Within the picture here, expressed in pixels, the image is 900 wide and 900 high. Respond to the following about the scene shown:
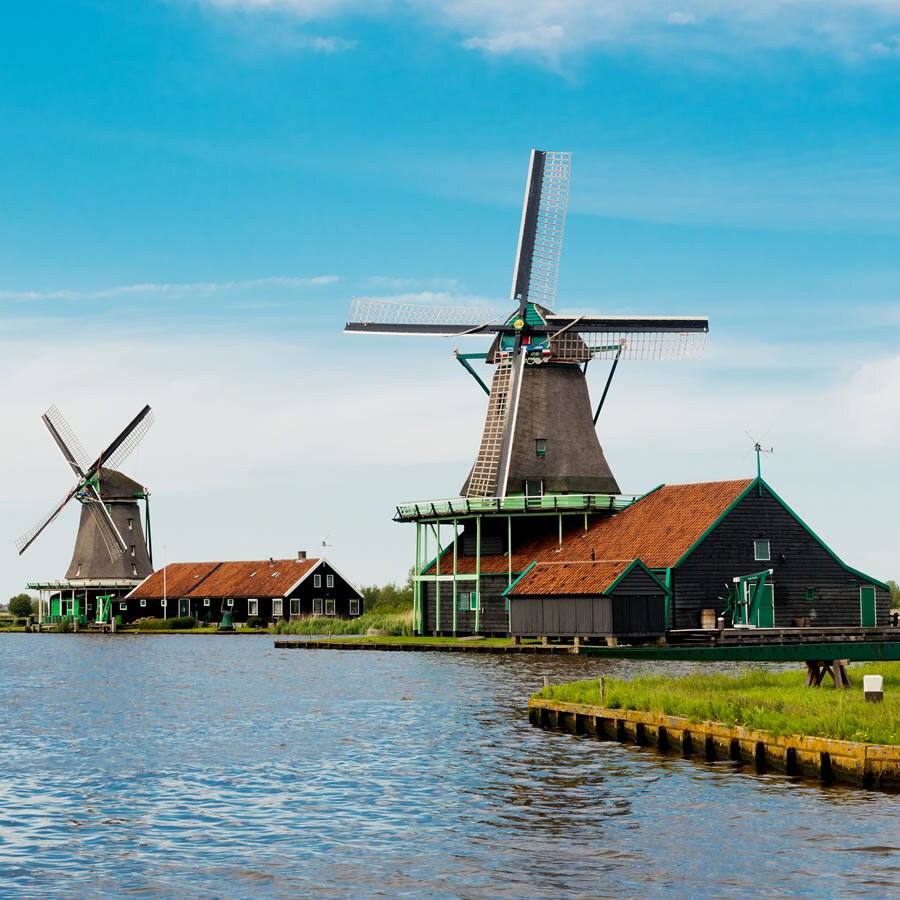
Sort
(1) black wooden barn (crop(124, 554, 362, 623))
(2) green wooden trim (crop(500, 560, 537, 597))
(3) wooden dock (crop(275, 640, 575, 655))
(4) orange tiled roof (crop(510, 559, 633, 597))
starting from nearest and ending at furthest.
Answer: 1. (4) orange tiled roof (crop(510, 559, 633, 597))
2. (3) wooden dock (crop(275, 640, 575, 655))
3. (2) green wooden trim (crop(500, 560, 537, 597))
4. (1) black wooden barn (crop(124, 554, 362, 623))

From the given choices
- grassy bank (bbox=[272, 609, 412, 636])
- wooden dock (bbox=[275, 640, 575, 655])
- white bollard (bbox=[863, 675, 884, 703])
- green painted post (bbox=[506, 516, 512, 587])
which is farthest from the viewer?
grassy bank (bbox=[272, 609, 412, 636])

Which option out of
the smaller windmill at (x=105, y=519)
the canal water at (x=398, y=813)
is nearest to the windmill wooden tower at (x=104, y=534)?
the smaller windmill at (x=105, y=519)

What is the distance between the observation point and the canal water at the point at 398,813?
52.4ft

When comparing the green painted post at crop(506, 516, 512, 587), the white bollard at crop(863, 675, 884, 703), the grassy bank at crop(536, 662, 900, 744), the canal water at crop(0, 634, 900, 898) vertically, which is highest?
the green painted post at crop(506, 516, 512, 587)

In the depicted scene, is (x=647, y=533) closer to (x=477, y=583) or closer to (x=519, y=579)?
(x=519, y=579)

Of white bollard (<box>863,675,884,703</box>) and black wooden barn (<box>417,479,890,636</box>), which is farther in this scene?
black wooden barn (<box>417,479,890,636</box>)

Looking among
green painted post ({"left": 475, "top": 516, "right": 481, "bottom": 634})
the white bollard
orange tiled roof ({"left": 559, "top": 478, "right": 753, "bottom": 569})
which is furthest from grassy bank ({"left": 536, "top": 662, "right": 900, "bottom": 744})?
green painted post ({"left": 475, "top": 516, "right": 481, "bottom": 634})

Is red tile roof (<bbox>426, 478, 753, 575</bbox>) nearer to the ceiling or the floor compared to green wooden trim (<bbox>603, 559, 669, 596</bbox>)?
nearer to the ceiling

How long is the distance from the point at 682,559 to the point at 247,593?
44955 millimetres

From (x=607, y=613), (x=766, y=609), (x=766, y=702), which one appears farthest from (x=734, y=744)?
(x=766, y=609)

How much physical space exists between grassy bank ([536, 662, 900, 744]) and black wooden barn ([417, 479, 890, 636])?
2325 cm

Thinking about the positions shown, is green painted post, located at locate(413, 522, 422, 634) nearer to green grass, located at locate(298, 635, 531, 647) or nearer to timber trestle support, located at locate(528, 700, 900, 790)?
green grass, located at locate(298, 635, 531, 647)

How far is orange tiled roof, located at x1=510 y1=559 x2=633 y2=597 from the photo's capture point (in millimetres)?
54562

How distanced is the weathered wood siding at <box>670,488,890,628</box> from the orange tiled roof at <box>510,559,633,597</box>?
10.1ft
